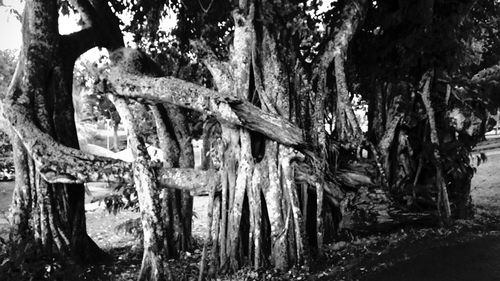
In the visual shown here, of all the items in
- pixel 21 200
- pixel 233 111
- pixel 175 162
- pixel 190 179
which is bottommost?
pixel 21 200

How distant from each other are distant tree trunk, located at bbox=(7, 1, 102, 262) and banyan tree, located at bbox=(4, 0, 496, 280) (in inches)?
0.6

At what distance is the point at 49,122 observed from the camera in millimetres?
5191

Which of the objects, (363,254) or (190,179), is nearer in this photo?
(363,254)

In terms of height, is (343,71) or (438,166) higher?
(343,71)

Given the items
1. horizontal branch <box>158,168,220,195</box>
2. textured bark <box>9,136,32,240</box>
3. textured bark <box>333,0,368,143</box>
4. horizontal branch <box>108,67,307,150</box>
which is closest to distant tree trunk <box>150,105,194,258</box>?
horizontal branch <box>158,168,220,195</box>

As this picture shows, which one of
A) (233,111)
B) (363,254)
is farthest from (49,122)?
(363,254)

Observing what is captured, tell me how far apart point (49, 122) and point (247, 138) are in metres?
2.74

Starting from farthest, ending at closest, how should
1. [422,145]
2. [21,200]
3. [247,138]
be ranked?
1. [422,145]
2. [21,200]
3. [247,138]

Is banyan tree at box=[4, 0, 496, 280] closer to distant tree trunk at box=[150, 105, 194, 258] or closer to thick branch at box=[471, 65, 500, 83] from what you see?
distant tree trunk at box=[150, 105, 194, 258]

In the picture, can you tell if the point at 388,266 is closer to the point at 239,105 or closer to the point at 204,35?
the point at 239,105

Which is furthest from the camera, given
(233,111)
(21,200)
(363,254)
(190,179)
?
(21,200)

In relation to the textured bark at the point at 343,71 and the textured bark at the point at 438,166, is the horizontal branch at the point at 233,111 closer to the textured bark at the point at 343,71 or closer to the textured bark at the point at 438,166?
the textured bark at the point at 343,71

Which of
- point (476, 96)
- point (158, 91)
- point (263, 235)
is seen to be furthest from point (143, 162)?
point (476, 96)

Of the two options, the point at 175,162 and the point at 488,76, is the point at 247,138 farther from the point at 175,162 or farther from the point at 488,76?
the point at 488,76
